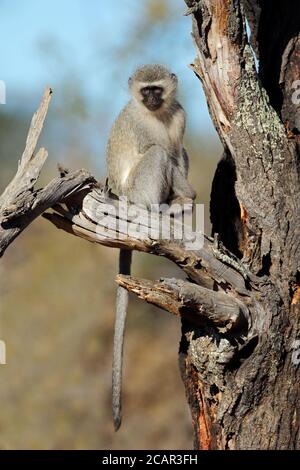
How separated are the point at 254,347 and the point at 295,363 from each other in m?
0.28

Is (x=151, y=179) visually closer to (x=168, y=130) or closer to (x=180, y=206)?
(x=180, y=206)

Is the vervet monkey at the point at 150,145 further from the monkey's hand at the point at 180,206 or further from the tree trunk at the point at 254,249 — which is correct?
the tree trunk at the point at 254,249

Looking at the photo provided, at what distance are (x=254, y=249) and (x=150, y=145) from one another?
199 centimetres

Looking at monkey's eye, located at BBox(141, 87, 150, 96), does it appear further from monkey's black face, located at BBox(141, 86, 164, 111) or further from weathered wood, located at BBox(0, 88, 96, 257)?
weathered wood, located at BBox(0, 88, 96, 257)

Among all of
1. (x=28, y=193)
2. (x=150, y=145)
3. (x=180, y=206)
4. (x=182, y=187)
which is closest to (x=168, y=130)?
(x=150, y=145)

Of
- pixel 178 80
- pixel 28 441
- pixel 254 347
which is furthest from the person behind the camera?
pixel 28 441

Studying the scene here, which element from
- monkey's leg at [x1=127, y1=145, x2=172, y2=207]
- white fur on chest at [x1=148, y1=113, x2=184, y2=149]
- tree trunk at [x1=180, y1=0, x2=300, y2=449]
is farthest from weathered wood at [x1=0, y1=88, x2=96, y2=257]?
white fur on chest at [x1=148, y1=113, x2=184, y2=149]

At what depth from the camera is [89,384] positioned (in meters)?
12.4

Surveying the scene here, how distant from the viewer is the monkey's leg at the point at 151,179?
6.14 metres

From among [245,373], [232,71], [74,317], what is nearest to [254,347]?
[245,373]

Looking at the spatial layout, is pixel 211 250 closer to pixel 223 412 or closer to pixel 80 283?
pixel 223 412

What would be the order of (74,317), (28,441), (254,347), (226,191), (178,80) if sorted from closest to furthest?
(254,347) → (226,191) → (178,80) → (28,441) → (74,317)

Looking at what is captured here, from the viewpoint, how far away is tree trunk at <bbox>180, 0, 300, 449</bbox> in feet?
15.2

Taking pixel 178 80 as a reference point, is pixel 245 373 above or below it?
below
